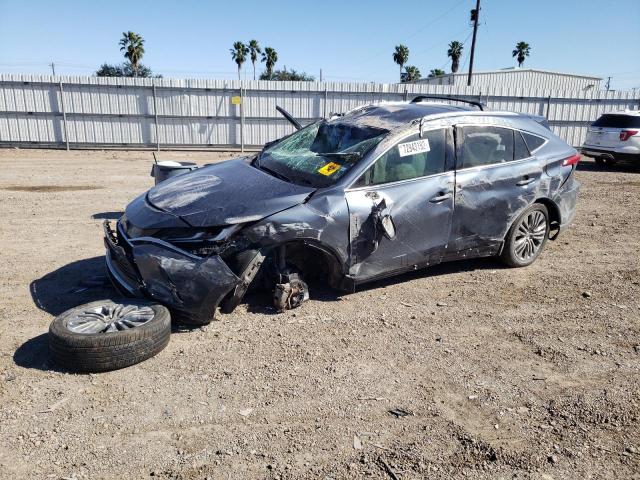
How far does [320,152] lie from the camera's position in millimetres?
5098

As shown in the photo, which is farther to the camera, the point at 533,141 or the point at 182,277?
the point at 533,141

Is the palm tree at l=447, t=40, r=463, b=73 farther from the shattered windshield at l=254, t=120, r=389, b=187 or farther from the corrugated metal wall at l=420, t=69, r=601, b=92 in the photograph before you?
the shattered windshield at l=254, t=120, r=389, b=187

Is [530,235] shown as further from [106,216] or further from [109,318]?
[106,216]

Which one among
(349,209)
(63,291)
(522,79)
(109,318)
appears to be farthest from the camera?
(522,79)

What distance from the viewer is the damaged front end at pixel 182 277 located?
3.85 metres

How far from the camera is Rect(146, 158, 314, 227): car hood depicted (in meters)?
4.08

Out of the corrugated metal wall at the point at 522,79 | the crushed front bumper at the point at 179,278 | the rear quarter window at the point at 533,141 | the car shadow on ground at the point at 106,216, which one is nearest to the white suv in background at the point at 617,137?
the rear quarter window at the point at 533,141

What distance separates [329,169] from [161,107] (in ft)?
48.4

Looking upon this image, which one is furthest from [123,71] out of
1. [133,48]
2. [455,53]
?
[455,53]

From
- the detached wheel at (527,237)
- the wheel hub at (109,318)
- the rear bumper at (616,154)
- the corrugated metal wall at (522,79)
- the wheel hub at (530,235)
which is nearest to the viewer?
the wheel hub at (109,318)

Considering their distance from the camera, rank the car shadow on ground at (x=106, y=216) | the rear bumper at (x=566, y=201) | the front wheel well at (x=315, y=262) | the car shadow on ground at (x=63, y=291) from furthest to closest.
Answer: the car shadow on ground at (x=106, y=216), the rear bumper at (x=566, y=201), the front wheel well at (x=315, y=262), the car shadow on ground at (x=63, y=291)

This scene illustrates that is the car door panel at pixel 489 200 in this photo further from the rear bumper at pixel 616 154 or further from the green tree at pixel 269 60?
the green tree at pixel 269 60

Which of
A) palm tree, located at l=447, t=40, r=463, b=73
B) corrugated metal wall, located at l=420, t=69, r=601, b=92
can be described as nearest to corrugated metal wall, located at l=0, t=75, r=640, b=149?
corrugated metal wall, located at l=420, t=69, r=601, b=92

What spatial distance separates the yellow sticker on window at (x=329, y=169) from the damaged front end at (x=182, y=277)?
107 cm
